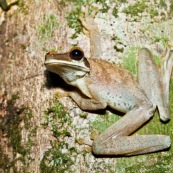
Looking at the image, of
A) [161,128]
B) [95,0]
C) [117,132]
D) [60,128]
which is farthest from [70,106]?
[95,0]

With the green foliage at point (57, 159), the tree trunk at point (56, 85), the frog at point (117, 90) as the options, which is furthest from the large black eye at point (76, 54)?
the green foliage at point (57, 159)

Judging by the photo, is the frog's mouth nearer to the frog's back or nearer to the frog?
the frog

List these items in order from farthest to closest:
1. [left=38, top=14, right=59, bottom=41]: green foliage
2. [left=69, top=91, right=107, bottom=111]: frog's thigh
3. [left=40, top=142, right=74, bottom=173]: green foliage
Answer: [left=38, top=14, right=59, bottom=41]: green foliage < [left=69, top=91, right=107, bottom=111]: frog's thigh < [left=40, top=142, right=74, bottom=173]: green foliage

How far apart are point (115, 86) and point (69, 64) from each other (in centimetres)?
48

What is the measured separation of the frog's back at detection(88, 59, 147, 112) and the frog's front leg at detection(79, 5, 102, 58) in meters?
0.08

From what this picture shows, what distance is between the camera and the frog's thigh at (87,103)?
11.4 ft

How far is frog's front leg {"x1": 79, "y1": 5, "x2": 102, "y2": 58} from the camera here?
363 centimetres

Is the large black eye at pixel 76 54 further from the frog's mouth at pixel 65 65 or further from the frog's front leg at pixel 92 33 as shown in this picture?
the frog's front leg at pixel 92 33

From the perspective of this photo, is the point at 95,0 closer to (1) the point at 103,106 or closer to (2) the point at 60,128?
(1) the point at 103,106

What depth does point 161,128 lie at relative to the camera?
11.5ft

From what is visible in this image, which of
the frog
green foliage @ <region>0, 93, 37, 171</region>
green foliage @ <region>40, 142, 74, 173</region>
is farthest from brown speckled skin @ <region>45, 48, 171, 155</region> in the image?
green foliage @ <region>0, 93, 37, 171</region>

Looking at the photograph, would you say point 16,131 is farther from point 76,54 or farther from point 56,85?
point 76,54

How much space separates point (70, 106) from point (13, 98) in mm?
588

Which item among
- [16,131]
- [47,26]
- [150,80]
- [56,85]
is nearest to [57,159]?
[16,131]
